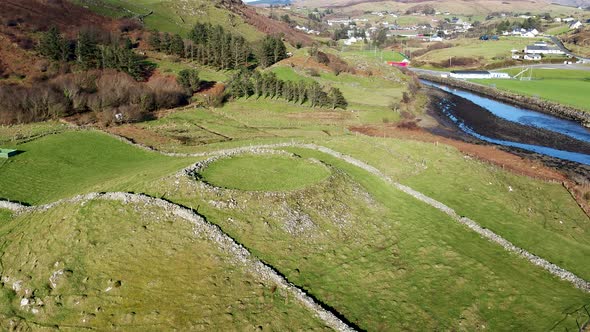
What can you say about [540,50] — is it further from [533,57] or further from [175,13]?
[175,13]

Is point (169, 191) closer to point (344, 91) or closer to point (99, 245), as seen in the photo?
point (99, 245)

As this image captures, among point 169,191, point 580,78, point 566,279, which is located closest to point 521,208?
point 566,279

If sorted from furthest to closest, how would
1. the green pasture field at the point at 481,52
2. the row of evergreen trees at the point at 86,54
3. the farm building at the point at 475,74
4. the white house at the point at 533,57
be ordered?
the green pasture field at the point at 481,52 → the white house at the point at 533,57 → the farm building at the point at 475,74 → the row of evergreen trees at the point at 86,54

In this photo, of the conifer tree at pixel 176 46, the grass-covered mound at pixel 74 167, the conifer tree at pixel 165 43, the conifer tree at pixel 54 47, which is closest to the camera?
the grass-covered mound at pixel 74 167

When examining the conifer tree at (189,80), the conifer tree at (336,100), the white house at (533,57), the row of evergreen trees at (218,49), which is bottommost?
the conifer tree at (336,100)

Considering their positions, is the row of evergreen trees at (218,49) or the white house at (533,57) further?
the white house at (533,57)

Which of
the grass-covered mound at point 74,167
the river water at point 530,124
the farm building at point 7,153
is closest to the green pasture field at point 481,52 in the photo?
the river water at point 530,124

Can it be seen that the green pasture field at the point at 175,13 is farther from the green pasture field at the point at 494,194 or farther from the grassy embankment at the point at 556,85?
the green pasture field at the point at 494,194

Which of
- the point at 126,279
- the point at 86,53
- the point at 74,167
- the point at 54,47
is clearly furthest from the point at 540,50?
the point at 126,279
